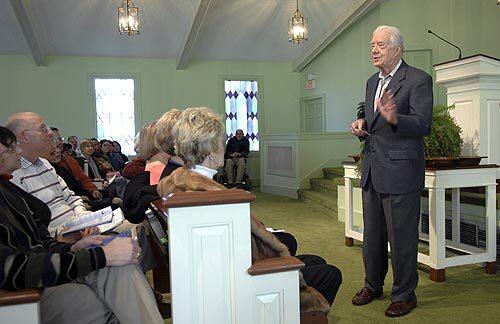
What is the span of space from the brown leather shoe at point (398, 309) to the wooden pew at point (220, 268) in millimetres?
1182

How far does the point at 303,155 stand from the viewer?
24.7ft

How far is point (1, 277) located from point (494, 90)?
3.52m

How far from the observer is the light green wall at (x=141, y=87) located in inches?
342

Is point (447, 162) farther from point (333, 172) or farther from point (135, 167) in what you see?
point (333, 172)

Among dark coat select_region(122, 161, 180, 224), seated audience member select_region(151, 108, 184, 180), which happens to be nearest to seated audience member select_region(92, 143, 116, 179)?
seated audience member select_region(151, 108, 184, 180)

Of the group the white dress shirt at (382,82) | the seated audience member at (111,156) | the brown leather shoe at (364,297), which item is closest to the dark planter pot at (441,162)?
the white dress shirt at (382,82)

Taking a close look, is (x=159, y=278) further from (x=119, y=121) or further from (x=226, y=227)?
(x=119, y=121)

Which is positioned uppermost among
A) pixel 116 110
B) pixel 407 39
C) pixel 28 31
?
pixel 28 31

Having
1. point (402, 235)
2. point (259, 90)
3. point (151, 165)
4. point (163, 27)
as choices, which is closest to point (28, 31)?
point (163, 27)

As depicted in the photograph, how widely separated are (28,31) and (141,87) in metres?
2.55

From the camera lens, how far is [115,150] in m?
7.80

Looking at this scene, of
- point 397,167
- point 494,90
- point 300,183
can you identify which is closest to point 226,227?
point 397,167

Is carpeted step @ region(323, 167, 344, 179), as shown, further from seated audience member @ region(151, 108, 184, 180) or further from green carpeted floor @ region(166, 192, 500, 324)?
seated audience member @ region(151, 108, 184, 180)

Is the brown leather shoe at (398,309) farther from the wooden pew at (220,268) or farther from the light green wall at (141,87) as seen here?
the light green wall at (141,87)
